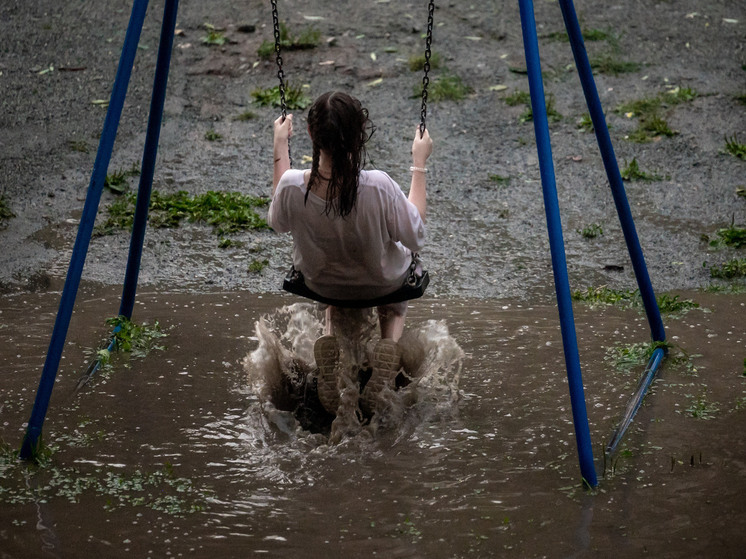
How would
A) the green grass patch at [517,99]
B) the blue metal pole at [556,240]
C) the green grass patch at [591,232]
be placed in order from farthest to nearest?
1. the green grass patch at [517,99]
2. the green grass patch at [591,232]
3. the blue metal pole at [556,240]

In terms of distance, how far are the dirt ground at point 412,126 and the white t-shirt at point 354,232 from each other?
1.70 meters

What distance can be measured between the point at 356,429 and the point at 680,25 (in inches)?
258

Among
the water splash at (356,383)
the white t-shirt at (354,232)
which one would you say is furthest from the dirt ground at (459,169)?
the white t-shirt at (354,232)

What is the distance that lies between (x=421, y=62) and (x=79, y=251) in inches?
206

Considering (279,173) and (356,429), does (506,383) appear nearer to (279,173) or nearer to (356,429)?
(356,429)

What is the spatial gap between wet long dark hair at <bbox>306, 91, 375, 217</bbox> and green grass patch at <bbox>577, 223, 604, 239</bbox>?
2.89 metres

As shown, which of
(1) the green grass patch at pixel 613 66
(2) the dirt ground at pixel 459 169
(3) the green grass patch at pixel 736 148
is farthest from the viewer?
(1) the green grass patch at pixel 613 66

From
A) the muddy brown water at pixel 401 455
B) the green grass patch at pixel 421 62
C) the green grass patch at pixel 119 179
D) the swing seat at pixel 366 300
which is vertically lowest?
the muddy brown water at pixel 401 455

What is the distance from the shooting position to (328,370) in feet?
12.5

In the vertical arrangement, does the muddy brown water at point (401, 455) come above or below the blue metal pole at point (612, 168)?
below

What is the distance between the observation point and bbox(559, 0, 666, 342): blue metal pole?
157 inches

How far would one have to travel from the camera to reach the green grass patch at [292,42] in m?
8.36

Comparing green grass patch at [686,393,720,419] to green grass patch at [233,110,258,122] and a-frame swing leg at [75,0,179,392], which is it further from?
green grass patch at [233,110,258,122]

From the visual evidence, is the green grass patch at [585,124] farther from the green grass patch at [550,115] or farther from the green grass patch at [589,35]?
the green grass patch at [589,35]
